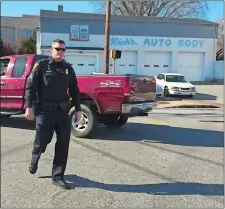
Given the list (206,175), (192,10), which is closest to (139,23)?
(192,10)

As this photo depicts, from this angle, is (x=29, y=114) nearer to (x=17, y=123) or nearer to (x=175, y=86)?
(x=17, y=123)

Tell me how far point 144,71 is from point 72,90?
27.5 m

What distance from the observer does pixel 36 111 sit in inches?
177

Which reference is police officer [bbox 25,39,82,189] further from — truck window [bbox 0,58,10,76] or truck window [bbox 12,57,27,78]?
truck window [bbox 0,58,10,76]

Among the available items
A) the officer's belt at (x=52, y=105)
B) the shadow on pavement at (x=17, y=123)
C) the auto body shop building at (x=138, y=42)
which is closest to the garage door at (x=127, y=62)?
the auto body shop building at (x=138, y=42)

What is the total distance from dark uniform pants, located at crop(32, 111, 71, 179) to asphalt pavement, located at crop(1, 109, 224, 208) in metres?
0.28

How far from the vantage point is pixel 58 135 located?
15.1ft

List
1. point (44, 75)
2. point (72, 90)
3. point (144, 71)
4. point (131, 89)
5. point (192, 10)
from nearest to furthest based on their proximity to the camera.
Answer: point (44, 75), point (72, 90), point (131, 89), point (144, 71), point (192, 10)

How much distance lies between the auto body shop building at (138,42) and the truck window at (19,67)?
20596 millimetres

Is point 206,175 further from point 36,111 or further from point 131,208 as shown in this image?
point 36,111

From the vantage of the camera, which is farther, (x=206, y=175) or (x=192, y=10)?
(x=192, y=10)

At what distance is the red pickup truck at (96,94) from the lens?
734cm

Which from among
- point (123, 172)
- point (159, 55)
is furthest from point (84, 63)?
point (123, 172)

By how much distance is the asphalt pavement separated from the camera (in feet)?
13.6
